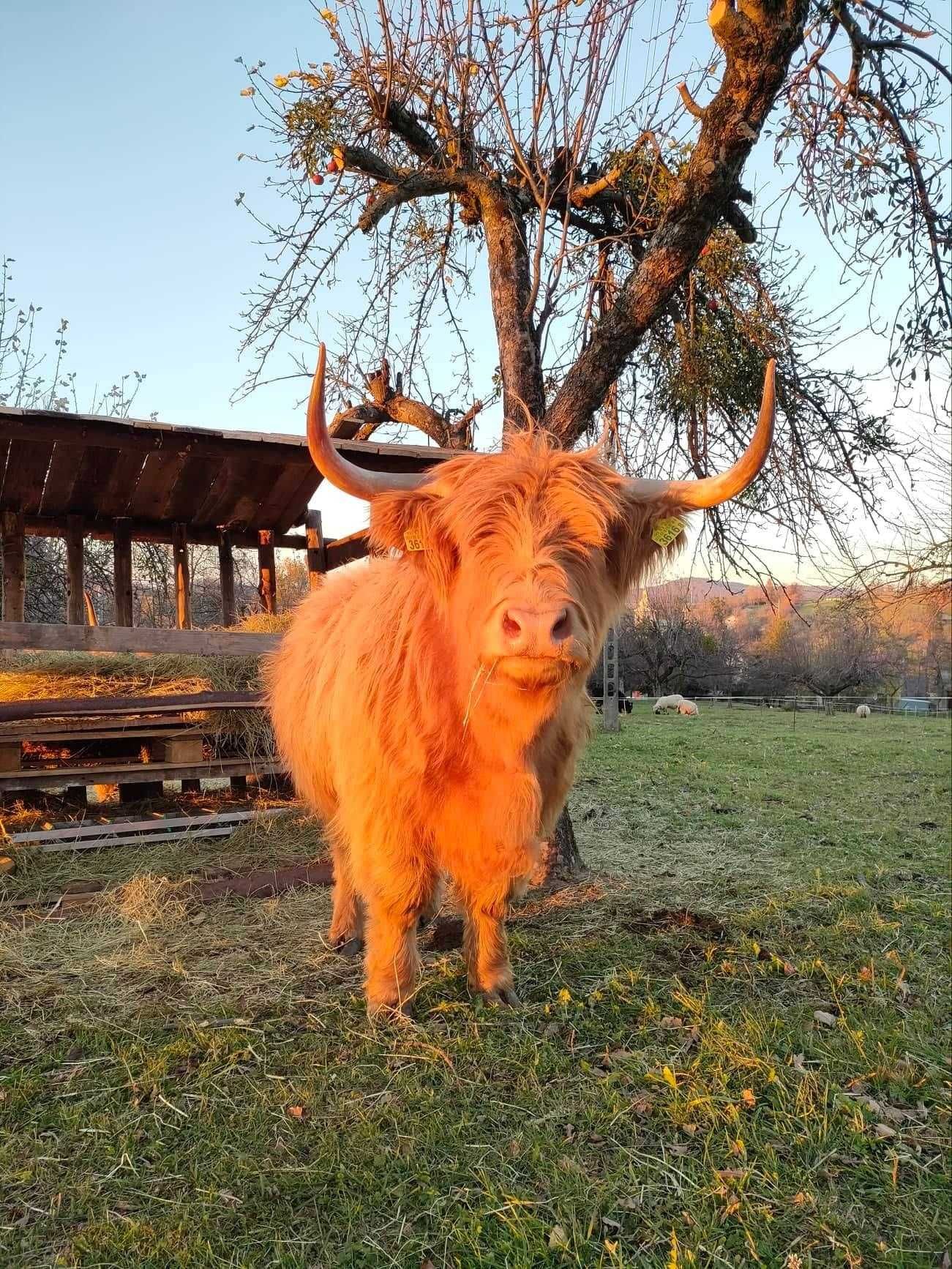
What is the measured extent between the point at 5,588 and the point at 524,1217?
23.1ft

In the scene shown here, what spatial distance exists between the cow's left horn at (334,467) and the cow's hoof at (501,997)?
83.2 inches

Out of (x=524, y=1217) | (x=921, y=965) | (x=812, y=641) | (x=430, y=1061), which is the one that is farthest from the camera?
(x=812, y=641)

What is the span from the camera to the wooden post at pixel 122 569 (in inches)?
310

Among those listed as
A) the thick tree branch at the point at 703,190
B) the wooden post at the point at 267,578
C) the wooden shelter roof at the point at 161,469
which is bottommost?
the wooden post at the point at 267,578

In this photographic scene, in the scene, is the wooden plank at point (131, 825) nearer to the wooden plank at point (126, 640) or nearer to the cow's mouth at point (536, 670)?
the wooden plank at point (126, 640)

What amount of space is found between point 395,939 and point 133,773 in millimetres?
3505

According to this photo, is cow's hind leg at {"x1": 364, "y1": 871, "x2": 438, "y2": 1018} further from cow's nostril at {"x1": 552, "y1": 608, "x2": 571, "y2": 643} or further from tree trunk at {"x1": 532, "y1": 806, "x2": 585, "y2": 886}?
tree trunk at {"x1": 532, "y1": 806, "x2": 585, "y2": 886}

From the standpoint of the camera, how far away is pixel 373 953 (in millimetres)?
3264

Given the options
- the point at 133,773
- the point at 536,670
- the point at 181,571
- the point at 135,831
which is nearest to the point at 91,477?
the point at 181,571

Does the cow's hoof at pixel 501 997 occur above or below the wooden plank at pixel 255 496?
below

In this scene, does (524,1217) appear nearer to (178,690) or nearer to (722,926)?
(722,926)

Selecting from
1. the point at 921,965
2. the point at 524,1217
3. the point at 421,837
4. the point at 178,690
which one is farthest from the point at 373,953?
the point at 178,690

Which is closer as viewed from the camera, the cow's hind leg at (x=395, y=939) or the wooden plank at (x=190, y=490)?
the cow's hind leg at (x=395, y=939)

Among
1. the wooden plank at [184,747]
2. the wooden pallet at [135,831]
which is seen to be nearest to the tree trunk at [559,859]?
the wooden pallet at [135,831]
